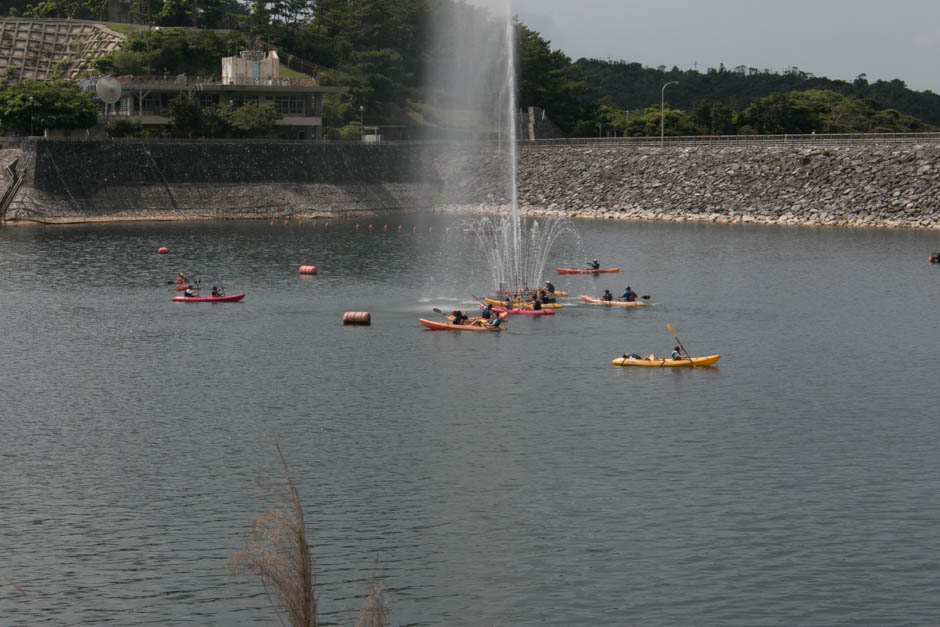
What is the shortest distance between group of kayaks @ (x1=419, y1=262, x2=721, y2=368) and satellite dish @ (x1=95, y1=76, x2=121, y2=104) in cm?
8908

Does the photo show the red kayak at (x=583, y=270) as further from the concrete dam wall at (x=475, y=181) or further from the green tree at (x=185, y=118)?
the green tree at (x=185, y=118)

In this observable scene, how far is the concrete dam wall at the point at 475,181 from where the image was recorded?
134 meters

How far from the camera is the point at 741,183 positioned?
14438 cm

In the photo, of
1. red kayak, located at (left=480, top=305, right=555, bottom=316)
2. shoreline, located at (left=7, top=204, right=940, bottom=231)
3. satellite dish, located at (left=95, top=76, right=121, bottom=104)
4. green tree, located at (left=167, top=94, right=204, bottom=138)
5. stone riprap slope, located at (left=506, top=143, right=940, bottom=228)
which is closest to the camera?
red kayak, located at (left=480, top=305, right=555, bottom=316)

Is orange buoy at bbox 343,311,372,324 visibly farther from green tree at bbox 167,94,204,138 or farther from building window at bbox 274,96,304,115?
building window at bbox 274,96,304,115

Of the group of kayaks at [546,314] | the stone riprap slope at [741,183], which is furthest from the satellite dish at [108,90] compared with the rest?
the group of kayaks at [546,314]

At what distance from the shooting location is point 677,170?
15200 cm

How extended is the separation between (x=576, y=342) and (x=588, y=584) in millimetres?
34984

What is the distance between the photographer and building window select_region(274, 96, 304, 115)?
6718 inches

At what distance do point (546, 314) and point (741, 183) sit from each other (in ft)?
240

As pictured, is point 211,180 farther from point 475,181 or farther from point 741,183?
point 741,183

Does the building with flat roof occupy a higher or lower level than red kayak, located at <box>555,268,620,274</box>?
higher

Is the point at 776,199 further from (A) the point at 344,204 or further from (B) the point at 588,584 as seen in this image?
(B) the point at 588,584

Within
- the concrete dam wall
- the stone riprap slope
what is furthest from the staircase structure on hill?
the stone riprap slope
